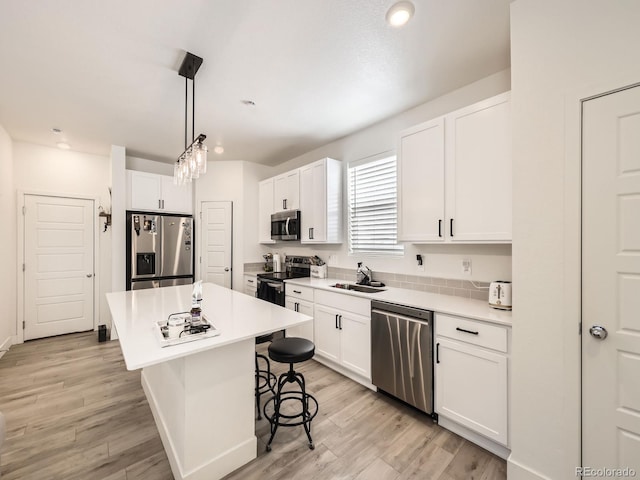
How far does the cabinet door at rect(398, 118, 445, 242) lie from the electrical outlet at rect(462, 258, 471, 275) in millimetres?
369

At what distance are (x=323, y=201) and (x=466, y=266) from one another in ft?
6.02

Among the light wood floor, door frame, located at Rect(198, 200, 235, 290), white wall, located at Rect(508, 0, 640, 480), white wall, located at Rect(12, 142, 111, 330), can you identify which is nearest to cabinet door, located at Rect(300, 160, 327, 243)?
door frame, located at Rect(198, 200, 235, 290)

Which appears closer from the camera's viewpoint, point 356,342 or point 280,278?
point 356,342

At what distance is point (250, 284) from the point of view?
4504mm

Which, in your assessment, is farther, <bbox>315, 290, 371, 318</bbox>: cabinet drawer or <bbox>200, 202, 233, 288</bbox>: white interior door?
<bbox>200, 202, 233, 288</bbox>: white interior door

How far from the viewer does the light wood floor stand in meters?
1.68

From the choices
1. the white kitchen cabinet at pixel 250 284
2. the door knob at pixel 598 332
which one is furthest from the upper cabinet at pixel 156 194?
the door knob at pixel 598 332

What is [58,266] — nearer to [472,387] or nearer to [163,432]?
[163,432]

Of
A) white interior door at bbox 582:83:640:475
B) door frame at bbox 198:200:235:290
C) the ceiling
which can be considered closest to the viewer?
white interior door at bbox 582:83:640:475

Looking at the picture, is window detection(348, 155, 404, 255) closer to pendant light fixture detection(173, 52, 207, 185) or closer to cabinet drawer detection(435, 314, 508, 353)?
cabinet drawer detection(435, 314, 508, 353)

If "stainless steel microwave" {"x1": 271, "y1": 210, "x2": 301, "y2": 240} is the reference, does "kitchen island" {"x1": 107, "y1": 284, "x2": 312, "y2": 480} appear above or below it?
below

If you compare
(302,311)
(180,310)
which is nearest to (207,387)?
(180,310)

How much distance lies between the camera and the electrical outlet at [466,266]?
2.42 m

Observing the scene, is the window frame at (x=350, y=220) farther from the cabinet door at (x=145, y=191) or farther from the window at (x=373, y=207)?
the cabinet door at (x=145, y=191)
